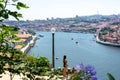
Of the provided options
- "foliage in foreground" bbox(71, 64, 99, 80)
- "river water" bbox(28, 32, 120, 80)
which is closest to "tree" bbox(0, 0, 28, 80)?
"foliage in foreground" bbox(71, 64, 99, 80)

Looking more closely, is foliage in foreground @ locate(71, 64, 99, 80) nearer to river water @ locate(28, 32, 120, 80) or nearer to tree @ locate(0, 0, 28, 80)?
tree @ locate(0, 0, 28, 80)

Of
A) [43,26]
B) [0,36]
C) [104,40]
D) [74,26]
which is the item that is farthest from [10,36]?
[43,26]

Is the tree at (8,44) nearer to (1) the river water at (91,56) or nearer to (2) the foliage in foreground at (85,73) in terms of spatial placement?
(2) the foliage in foreground at (85,73)

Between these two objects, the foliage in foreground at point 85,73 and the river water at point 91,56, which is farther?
the river water at point 91,56

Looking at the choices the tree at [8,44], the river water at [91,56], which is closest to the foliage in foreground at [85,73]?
the tree at [8,44]

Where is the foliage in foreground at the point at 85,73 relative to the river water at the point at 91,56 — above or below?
above

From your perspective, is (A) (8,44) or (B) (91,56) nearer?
(A) (8,44)

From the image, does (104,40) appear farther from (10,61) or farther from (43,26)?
(10,61)

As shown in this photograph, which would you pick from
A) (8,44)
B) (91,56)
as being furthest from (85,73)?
(91,56)

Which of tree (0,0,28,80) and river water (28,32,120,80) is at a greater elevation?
tree (0,0,28,80)

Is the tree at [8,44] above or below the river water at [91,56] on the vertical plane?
above

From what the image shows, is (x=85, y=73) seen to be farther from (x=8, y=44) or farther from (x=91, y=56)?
(x=91, y=56)
